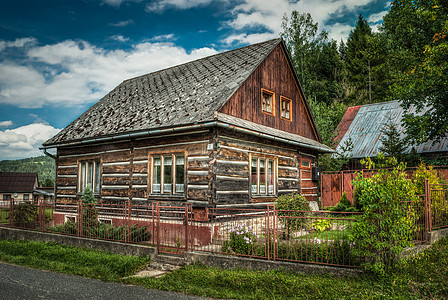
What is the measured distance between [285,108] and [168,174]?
23.5 feet

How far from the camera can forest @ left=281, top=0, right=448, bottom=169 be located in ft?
58.2

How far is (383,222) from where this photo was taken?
743 centimetres

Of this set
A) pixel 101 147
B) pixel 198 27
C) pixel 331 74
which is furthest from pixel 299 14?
pixel 101 147

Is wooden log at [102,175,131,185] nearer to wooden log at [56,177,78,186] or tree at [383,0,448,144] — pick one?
wooden log at [56,177,78,186]

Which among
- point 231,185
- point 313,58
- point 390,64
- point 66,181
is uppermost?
point 313,58

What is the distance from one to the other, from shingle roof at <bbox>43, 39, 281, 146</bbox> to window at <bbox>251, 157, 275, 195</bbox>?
3.02 metres

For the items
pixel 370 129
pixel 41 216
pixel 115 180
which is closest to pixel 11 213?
pixel 41 216

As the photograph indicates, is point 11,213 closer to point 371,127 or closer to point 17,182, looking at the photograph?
point 371,127

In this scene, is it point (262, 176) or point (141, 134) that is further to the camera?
point (262, 176)

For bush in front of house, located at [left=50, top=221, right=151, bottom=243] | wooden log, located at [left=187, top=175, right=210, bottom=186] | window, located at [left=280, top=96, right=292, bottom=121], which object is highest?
window, located at [left=280, top=96, right=292, bottom=121]

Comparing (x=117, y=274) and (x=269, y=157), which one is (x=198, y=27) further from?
(x=117, y=274)

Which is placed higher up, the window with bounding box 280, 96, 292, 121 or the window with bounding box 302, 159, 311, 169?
the window with bounding box 280, 96, 292, 121

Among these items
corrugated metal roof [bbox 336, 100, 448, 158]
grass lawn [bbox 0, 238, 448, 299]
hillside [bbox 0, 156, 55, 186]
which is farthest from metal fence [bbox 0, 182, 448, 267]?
hillside [bbox 0, 156, 55, 186]

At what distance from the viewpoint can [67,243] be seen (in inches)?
488
